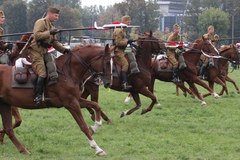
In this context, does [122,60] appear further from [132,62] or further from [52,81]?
[52,81]

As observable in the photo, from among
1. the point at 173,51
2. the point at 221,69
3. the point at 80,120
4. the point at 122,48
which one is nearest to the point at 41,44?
the point at 80,120

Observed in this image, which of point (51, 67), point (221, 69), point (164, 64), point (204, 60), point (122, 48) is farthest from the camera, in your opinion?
point (221, 69)

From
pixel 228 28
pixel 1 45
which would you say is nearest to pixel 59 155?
pixel 1 45

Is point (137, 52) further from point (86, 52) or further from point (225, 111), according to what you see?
point (86, 52)

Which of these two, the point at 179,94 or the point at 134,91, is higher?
the point at 134,91

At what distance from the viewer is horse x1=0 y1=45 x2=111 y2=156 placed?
1180cm

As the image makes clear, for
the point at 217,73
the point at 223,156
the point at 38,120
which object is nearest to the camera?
the point at 223,156

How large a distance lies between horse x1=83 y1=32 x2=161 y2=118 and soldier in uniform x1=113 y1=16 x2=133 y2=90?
0.20 meters

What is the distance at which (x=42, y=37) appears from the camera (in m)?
11.5

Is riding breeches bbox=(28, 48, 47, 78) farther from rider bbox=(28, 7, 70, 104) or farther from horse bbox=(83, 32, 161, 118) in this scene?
horse bbox=(83, 32, 161, 118)

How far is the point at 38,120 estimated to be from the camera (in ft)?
55.7

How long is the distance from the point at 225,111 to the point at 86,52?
7.97m

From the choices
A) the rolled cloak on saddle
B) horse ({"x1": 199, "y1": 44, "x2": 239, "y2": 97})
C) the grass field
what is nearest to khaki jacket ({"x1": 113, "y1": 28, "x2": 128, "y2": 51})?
the rolled cloak on saddle

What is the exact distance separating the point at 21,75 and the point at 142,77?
5.95 meters
